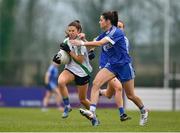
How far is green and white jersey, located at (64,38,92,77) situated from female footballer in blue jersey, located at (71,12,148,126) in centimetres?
78

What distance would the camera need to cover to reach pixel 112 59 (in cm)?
1747

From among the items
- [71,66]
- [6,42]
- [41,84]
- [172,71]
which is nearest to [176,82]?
[172,71]

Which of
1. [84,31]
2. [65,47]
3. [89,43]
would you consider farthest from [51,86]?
[89,43]

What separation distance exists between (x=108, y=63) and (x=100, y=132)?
2653 millimetres

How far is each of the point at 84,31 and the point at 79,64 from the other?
21.5 metres

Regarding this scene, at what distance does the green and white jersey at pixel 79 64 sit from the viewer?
1841 cm

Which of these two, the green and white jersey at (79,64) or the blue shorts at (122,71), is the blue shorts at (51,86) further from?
the blue shorts at (122,71)

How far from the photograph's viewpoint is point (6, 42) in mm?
41875

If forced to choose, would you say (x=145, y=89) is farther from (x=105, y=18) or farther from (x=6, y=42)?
(x=105, y=18)

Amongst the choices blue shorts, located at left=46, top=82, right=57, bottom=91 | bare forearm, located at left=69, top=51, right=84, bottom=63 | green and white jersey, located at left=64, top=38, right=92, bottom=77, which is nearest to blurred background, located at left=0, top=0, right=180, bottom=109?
blue shorts, located at left=46, top=82, right=57, bottom=91

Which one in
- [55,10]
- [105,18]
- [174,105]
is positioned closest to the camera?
[105,18]

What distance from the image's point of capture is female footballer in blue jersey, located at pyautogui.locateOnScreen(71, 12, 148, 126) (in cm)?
1705

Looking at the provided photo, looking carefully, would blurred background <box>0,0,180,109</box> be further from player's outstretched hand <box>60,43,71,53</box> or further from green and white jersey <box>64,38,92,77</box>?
player's outstretched hand <box>60,43,71,53</box>

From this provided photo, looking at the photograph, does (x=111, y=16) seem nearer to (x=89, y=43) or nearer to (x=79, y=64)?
(x=89, y=43)
